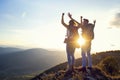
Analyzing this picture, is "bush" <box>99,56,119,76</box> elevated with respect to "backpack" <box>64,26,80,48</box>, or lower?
lower

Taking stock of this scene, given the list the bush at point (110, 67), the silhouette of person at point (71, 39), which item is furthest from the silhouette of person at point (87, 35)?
the bush at point (110, 67)

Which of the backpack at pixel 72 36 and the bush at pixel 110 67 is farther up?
the backpack at pixel 72 36

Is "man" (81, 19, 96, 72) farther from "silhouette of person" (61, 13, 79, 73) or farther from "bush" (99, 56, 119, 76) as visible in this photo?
"bush" (99, 56, 119, 76)

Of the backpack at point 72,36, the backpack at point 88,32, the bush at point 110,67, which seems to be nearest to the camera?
the backpack at point 72,36

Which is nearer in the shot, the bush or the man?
the man

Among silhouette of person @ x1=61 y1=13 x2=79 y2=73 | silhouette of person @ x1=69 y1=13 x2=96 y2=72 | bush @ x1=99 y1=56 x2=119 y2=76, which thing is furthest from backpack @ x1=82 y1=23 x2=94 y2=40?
bush @ x1=99 y1=56 x2=119 y2=76

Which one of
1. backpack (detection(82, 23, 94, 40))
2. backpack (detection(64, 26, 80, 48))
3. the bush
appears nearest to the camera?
backpack (detection(64, 26, 80, 48))

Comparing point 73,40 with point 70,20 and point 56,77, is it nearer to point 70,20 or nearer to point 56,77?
point 70,20

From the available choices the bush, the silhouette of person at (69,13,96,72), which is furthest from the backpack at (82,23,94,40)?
the bush

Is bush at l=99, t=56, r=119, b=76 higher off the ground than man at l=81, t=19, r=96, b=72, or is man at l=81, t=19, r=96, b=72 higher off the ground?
man at l=81, t=19, r=96, b=72

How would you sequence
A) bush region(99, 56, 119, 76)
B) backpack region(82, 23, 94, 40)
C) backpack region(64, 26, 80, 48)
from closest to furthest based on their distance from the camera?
backpack region(64, 26, 80, 48) → backpack region(82, 23, 94, 40) → bush region(99, 56, 119, 76)

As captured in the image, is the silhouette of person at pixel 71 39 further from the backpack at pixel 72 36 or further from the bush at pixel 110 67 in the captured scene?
the bush at pixel 110 67

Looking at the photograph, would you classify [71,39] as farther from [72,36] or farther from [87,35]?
[87,35]

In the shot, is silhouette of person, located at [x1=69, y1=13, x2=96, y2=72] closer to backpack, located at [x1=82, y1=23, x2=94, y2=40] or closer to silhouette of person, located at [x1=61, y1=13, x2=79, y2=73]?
backpack, located at [x1=82, y1=23, x2=94, y2=40]
